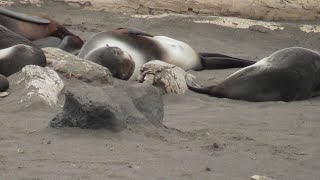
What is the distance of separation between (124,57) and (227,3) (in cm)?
430

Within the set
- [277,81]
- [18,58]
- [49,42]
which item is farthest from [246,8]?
[18,58]

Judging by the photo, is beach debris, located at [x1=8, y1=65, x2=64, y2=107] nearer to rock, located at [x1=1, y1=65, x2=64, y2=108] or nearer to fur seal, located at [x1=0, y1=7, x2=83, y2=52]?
rock, located at [x1=1, y1=65, x2=64, y2=108]

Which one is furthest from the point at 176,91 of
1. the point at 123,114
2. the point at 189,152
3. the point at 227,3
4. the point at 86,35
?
the point at 227,3

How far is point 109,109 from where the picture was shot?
15.4 ft

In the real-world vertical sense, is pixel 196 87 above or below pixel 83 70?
below

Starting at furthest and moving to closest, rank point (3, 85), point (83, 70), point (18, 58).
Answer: point (18, 58) < point (83, 70) < point (3, 85)

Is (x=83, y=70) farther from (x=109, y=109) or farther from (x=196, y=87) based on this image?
(x=109, y=109)

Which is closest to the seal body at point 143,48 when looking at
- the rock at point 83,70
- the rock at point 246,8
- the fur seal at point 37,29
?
the fur seal at point 37,29

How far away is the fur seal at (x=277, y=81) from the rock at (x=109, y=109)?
1.96 metres

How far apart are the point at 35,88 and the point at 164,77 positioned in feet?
4.87

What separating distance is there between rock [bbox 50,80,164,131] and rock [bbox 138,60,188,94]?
1738 mm

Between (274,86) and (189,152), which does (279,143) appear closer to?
(189,152)

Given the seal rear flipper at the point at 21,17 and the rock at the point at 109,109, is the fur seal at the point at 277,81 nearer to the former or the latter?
the rock at the point at 109,109

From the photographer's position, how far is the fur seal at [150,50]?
8.20 meters
